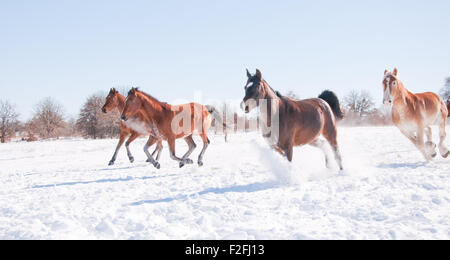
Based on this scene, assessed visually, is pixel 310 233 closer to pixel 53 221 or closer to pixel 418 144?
pixel 53 221

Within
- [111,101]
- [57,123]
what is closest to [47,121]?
[57,123]

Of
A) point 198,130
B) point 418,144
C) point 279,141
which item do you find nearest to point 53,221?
point 279,141

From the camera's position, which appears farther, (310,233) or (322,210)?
(322,210)

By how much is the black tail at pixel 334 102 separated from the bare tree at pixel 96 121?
40.5m

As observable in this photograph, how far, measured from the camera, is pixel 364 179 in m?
5.17

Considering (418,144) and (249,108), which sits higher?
(249,108)

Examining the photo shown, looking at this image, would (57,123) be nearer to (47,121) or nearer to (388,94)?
(47,121)

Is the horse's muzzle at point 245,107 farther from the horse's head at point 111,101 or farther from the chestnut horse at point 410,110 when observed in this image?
the horse's head at point 111,101

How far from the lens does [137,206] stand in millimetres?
3932

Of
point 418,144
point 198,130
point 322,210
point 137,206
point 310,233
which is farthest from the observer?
point 198,130

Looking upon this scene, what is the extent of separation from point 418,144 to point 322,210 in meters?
5.57

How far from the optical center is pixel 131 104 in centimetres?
805
